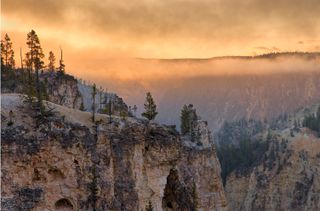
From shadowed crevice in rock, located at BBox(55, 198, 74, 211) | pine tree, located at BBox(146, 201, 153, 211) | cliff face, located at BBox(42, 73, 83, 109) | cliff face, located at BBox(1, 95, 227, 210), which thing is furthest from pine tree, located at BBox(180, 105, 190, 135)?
shadowed crevice in rock, located at BBox(55, 198, 74, 211)

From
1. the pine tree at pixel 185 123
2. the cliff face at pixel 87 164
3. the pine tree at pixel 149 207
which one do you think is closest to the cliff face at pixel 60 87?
the pine tree at pixel 185 123

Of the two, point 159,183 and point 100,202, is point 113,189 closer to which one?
point 100,202

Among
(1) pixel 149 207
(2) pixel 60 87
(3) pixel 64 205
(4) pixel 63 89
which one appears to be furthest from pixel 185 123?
Result: (3) pixel 64 205

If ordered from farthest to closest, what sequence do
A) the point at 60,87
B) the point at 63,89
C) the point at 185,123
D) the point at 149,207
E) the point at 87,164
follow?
the point at 63,89 → the point at 60,87 → the point at 185,123 → the point at 149,207 → the point at 87,164

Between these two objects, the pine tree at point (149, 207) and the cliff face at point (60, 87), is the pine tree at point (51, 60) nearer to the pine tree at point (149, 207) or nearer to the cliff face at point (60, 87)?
the cliff face at point (60, 87)

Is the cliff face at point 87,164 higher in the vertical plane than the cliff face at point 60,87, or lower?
lower

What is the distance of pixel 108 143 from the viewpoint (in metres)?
77.6

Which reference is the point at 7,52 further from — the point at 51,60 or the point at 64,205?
the point at 64,205

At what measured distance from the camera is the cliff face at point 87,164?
6844 centimetres

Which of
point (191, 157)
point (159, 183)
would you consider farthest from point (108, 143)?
point (191, 157)

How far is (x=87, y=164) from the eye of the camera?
73500 millimetres

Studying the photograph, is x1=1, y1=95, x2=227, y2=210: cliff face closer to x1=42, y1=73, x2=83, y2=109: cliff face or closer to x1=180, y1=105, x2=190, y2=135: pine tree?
x1=180, y1=105, x2=190, y2=135: pine tree

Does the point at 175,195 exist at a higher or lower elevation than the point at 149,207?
lower

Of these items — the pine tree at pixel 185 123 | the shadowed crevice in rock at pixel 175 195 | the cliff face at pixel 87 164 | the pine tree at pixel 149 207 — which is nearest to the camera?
the cliff face at pixel 87 164
